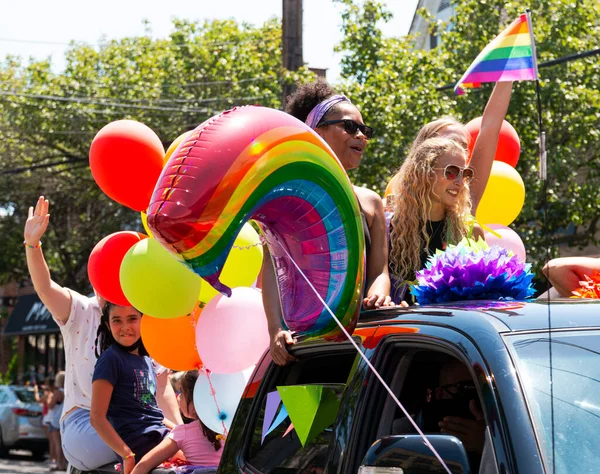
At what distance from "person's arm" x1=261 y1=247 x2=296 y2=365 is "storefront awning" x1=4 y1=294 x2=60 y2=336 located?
3032 cm

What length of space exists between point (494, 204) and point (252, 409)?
2577 millimetres

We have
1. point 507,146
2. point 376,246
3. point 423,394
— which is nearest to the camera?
point 423,394

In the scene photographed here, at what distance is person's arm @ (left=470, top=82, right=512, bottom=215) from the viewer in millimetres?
4844

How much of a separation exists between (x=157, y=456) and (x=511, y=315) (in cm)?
271

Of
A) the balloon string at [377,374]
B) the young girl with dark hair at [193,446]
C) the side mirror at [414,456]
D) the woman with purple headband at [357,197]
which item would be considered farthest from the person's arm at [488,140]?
the side mirror at [414,456]

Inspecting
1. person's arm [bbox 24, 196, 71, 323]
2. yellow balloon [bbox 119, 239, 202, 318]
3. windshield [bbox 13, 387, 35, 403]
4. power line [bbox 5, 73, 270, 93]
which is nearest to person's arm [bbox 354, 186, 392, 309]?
yellow balloon [bbox 119, 239, 202, 318]

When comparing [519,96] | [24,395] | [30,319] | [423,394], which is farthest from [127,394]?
[30,319]

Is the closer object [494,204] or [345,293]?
[345,293]

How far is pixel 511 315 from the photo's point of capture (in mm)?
2520

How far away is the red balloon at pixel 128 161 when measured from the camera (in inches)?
205

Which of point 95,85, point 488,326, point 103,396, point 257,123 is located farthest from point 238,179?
point 95,85

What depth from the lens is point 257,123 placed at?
3.16 meters

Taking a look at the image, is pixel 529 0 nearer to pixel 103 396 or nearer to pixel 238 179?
pixel 103 396

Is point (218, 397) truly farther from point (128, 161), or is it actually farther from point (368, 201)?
point (368, 201)
